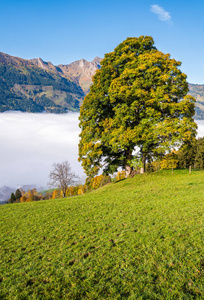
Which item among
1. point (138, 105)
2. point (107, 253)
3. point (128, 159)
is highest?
point (138, 105)

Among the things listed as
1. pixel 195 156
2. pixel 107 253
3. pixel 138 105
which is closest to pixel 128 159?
pixel 138 105

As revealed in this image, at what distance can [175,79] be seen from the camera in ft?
63.7

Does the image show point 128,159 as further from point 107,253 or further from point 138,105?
point 107,253

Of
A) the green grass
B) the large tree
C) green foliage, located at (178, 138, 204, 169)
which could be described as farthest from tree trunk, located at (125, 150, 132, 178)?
green foliage, located at (178, 138, 204, 169)

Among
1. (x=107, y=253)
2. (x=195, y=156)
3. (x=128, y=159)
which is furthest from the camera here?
(x=195, y=156)

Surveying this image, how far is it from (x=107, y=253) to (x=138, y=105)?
17099mm

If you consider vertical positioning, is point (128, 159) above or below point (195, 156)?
below

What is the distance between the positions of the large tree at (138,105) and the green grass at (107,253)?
926cm

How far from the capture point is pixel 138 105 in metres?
20.5

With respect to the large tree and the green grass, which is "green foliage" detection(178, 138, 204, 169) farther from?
the green grass

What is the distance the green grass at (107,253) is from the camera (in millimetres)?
4801

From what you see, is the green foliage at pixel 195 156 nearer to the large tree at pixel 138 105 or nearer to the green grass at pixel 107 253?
the large tree at pixel 138 105

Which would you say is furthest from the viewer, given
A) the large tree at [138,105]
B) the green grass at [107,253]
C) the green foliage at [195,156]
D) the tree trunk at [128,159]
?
the green foliage at [195,156]

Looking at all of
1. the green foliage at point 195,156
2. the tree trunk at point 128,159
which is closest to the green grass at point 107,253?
the tree trunk at point 128,159
